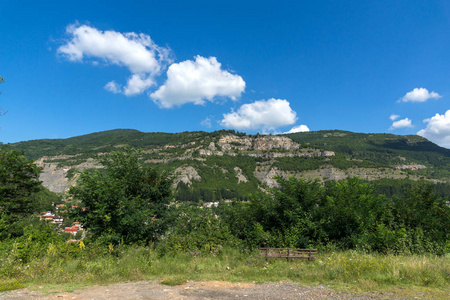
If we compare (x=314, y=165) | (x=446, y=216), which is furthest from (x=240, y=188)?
(x=446, y=216)

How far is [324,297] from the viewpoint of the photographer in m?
5.10

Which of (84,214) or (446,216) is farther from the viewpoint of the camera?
(446,216)

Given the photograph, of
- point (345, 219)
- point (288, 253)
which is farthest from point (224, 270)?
point (345, 219)

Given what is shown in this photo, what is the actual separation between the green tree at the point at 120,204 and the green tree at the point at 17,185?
6878 mm

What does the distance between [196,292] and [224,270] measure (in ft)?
6.44

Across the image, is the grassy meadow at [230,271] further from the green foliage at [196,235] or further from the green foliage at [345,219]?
the green foliage at [345,219]

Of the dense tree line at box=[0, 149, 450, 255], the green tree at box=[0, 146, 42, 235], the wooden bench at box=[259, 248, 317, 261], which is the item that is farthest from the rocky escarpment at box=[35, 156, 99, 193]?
the wooden bench at box=[259, 248, 317, 261]

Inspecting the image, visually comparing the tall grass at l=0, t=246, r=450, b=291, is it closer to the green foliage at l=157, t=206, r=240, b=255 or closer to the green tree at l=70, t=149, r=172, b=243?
the green foliage at l=157, t=206, r=240, b=255

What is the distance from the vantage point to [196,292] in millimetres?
5473

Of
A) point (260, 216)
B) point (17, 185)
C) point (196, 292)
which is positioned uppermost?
point (17, 185)

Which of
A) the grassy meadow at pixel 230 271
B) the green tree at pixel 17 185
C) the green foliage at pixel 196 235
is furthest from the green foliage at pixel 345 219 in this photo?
the green tree at pixel 17 185

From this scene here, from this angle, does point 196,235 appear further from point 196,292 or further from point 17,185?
point 17,185

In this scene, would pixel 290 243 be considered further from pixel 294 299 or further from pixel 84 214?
pixel 84 214

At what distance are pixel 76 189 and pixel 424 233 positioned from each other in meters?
15.0
